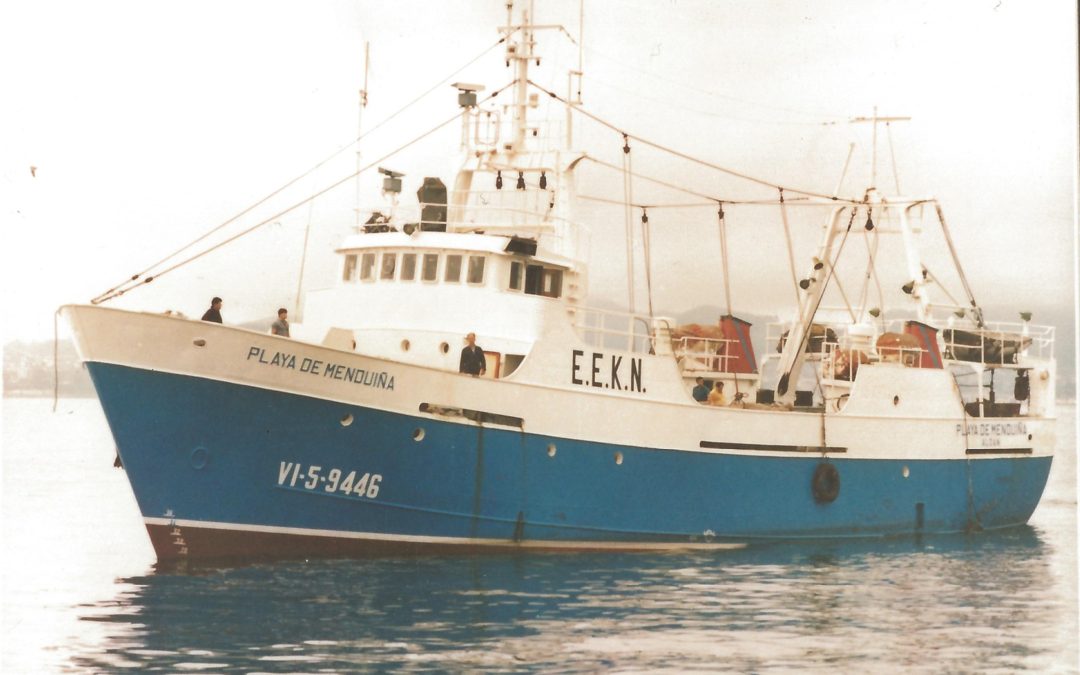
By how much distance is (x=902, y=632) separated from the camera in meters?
14.9

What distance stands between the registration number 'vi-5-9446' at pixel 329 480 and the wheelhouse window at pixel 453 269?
379 centimetres

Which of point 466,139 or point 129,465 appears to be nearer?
point 129,465

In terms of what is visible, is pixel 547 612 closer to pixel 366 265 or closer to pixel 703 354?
pixel 366 265

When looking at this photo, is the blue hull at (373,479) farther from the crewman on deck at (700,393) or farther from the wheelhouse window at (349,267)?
the wheelhouse window at (349,267)

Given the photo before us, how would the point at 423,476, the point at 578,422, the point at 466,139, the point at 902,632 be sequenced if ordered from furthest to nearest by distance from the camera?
the point at 466,139 < the point at 578,422 < the point at 423,476 < the point at 902,632

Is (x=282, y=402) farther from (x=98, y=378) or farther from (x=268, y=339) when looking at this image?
(x=98, y=378)

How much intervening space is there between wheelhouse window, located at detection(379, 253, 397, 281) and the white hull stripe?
4.49m

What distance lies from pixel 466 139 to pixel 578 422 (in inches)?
219

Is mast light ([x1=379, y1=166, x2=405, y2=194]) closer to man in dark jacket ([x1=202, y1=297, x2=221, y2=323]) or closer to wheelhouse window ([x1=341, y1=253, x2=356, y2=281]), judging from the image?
wheelhouse window ([x1=341, y1=253, x2=356, y2=281])

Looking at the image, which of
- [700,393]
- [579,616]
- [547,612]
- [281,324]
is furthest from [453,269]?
[579,616]

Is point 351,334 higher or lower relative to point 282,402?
higher

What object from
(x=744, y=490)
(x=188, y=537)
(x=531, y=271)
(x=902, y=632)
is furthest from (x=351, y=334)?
(x=902, y=632)

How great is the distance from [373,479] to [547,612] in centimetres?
345

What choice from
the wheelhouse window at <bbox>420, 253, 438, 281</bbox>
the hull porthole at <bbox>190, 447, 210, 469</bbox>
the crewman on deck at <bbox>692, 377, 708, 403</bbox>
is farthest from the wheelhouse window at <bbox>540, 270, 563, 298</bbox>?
the hull porthole at <bbox>190, 447, 210, 469</bbox>
